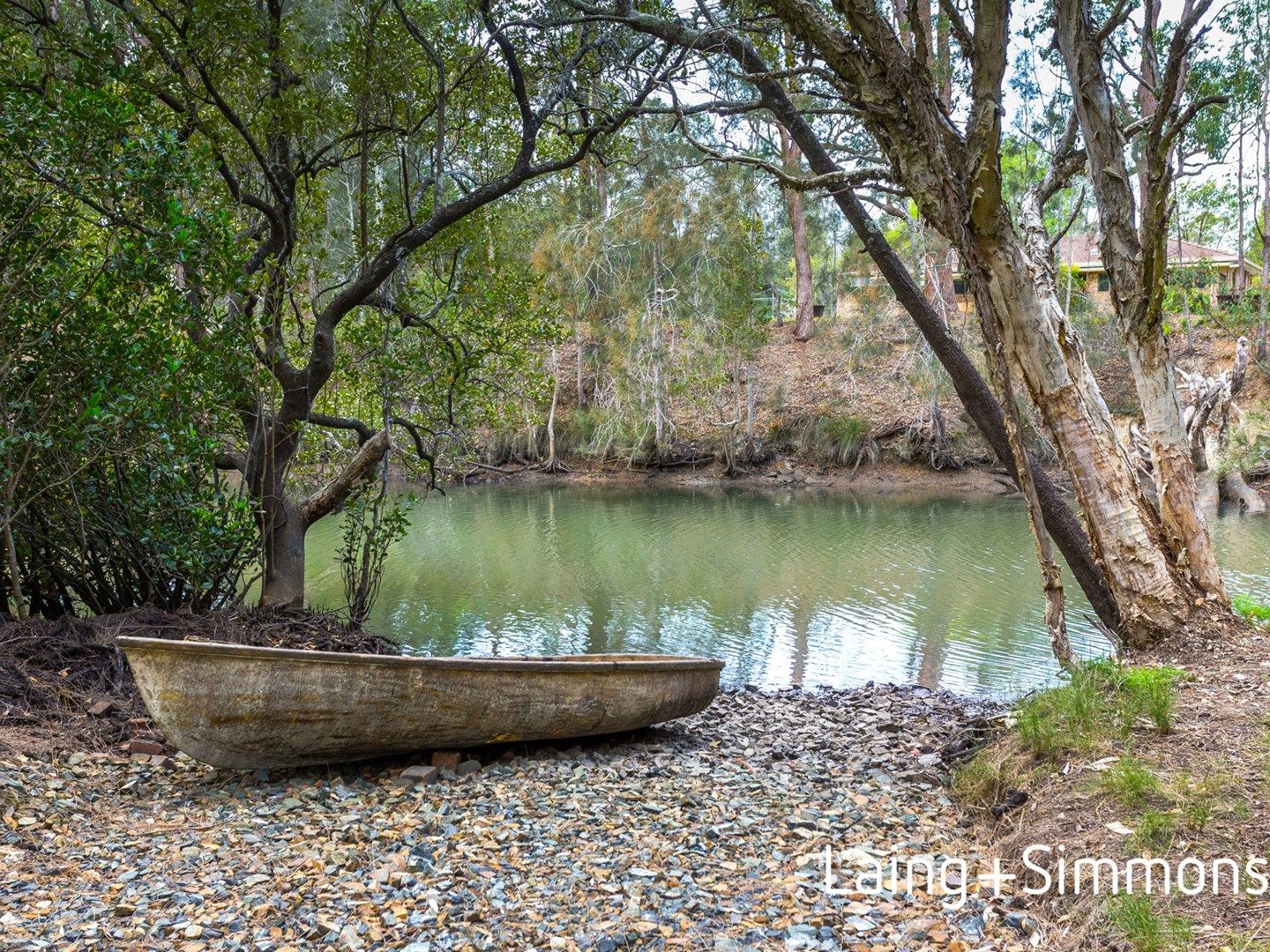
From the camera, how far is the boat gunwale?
13.3ft

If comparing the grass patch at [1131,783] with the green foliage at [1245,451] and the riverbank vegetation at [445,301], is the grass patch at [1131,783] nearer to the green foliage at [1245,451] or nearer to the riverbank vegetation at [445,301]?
the riverbank vegetation at [445,301]

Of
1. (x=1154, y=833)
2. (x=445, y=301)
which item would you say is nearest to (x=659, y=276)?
(x=445, y=301)

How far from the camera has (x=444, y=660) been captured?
4.58 m

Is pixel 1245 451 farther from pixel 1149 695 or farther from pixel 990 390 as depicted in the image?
pixel 1149 695

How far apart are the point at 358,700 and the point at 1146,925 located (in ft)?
10.8

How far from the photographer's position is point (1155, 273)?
5.72 m

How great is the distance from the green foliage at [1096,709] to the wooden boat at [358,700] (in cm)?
205

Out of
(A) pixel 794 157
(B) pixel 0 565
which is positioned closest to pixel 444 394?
(B) pixel 0 565

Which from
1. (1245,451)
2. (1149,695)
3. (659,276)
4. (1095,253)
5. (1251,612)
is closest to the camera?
(1149,695)

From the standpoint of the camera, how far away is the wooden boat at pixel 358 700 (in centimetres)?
413

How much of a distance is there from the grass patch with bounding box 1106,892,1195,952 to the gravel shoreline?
13.8 inches

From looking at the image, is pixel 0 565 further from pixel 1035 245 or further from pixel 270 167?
pixel 1035 245

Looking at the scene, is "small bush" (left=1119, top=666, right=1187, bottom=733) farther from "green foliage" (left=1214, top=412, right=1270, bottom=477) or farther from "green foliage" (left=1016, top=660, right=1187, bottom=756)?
"green foliage" (left=1214, top=412, right=1270, bottom=477)

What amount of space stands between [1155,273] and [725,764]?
3980 mm
